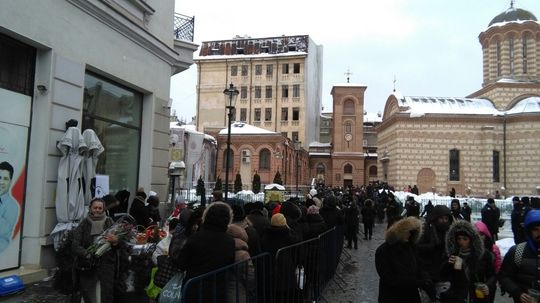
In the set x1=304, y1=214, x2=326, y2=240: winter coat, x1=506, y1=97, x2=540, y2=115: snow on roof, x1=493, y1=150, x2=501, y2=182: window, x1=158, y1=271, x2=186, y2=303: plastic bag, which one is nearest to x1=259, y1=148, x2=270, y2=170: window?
Result: x1=493, y1=150, x2=501, y2=182: window

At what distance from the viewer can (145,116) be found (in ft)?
39.4

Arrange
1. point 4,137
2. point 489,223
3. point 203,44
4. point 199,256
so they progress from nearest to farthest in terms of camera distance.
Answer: point 199,256
point 4,137
point 489,223
point 203,44

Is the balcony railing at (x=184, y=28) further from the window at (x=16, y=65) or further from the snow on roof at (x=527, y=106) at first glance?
the snow on roof at (x=527, y=106)

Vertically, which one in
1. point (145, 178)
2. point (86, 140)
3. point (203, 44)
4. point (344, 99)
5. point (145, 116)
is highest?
point (203, 44)

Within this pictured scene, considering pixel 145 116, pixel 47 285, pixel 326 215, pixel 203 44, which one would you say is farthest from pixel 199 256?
pixel 203 44

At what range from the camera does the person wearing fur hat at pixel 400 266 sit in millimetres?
4625

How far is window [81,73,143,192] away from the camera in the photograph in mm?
9727

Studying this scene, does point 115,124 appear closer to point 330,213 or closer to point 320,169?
point 330,213

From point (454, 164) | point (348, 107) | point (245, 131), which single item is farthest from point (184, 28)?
point (348, 107)

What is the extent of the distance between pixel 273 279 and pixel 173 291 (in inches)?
60.4

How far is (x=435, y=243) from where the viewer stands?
5988 millimetres

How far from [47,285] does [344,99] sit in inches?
2274

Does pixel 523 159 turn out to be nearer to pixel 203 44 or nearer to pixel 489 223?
pixel 489 223

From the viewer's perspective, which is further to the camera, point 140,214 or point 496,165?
point 496,165
